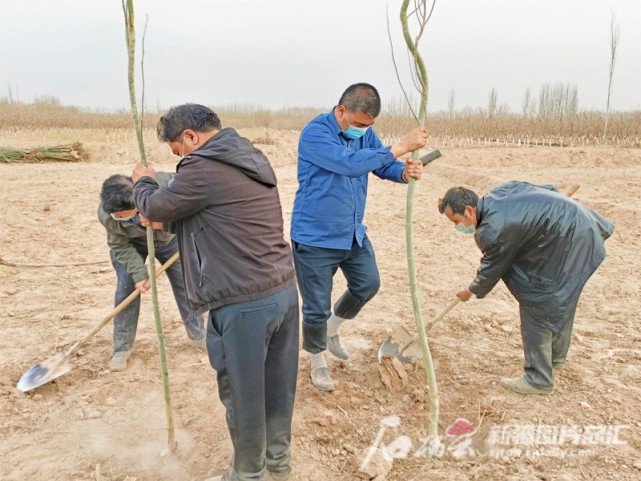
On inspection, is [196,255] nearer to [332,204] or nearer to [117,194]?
[332,204]

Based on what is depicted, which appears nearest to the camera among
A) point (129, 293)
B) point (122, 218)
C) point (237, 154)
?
point (237, 154)

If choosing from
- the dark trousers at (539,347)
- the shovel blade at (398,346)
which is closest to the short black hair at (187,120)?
the shovel blade at (398,346)

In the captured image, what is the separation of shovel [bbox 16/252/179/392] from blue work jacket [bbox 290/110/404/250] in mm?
1116

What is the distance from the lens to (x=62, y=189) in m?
11.3

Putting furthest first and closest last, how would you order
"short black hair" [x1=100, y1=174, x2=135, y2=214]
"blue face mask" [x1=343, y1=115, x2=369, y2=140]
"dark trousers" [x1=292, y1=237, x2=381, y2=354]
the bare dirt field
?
"short black hair" [x1=100, y1=174, x2=135, y2=214] < "dark trousers" [x1=292, y1=237, x2=381, y2=354] < "blue face mask" [x1=343, y1=115, x2=369, y2=140] < the bare dirt field

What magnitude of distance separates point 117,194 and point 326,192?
1.42 metres

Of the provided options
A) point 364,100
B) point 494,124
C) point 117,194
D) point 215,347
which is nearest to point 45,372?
point 117,194

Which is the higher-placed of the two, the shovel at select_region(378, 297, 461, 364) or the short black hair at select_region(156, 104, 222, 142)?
the short black hair at select_region(156, 104, 222, 142)

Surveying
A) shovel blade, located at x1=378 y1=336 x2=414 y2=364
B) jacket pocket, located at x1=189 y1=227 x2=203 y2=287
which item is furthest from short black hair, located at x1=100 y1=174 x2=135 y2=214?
shovel blade, located at x1=378 y1=336 x2=414 y2=364

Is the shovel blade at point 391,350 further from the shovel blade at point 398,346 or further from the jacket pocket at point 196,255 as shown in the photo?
the jacket pocket at point 196,255

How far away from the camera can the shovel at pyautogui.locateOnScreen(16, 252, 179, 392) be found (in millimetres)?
3684

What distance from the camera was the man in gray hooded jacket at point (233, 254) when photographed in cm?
224

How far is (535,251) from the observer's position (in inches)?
137

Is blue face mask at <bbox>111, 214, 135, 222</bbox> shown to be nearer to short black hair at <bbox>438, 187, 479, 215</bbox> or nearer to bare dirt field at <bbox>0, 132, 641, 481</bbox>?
bare dirt field at <bbox>0, 132, 641, 481</bbox>
